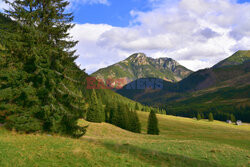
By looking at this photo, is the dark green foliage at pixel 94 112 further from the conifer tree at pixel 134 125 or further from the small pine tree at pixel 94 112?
the conifer tree at pixel 134 125

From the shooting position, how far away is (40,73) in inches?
645

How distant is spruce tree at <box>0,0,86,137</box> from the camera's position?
1594 cm

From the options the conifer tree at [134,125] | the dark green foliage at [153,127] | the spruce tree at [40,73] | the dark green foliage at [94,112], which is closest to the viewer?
the spruce tree at [40,73]

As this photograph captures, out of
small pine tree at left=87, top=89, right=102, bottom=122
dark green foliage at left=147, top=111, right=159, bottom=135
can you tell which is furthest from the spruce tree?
dark green foliage at left=147, top=111, right=159, bottom=135

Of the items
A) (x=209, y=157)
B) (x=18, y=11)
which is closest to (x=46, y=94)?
(x=18, y=11)

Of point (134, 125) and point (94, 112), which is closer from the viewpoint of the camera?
point (94, 112)

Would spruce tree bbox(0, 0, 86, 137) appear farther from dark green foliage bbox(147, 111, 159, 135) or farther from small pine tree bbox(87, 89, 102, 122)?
dark green foliage bbox(147, 111, 159, 135)

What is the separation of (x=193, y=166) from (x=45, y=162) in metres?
12.1

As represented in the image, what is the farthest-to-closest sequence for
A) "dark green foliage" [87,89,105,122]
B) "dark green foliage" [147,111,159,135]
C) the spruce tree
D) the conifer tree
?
the conifer tree < "dark green foliage" [147,111,159,135] < "dark green foliage" [87,89,105,122] < the spruce tree

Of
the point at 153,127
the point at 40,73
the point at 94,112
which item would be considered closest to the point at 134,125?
the point at 153,127

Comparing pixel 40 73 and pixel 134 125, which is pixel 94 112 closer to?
pixel 134 125

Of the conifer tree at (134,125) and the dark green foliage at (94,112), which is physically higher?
the dark green foliage at (94,112)

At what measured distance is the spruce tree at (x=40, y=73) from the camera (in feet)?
52.3

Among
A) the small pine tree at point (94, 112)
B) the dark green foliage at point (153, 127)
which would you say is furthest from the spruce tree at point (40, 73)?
the dark green foliage at point (153, 127)
